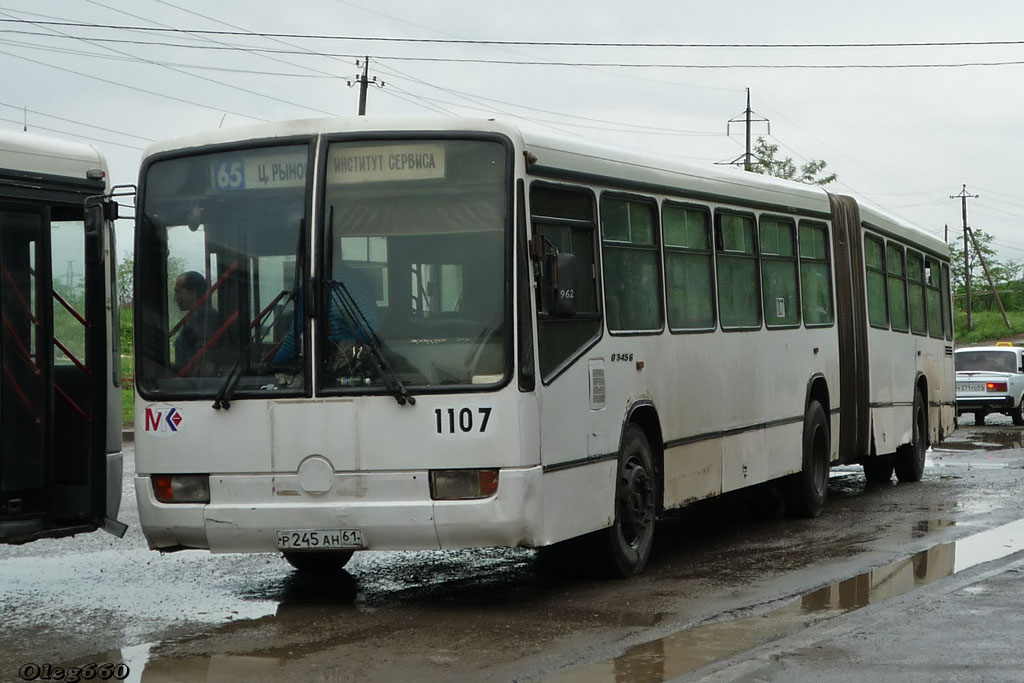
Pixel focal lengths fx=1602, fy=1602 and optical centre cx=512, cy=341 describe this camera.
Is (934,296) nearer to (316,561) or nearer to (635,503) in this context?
(635,503)

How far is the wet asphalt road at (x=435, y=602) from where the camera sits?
7758 mm

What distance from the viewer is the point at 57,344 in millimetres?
10227

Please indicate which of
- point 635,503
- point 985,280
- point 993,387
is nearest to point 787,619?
point 635,503

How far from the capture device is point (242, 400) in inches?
366

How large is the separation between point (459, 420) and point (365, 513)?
29.4 inches

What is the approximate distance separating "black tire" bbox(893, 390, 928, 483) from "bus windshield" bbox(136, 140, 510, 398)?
1020cm

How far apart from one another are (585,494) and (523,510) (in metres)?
0.95

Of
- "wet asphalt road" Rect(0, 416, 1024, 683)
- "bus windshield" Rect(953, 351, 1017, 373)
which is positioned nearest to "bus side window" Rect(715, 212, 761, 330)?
"wet asphalt road" Rect(0, 416, 1024, 683)

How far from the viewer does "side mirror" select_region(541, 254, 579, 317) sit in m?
9.23

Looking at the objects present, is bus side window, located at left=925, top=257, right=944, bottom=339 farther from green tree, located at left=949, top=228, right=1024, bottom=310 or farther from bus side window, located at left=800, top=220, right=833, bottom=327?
green tree, located at left=949, top=228, right=1024, bottom=310

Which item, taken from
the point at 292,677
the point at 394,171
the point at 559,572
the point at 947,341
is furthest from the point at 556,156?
the point at 947,341

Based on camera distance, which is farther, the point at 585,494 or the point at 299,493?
the point at 585,494

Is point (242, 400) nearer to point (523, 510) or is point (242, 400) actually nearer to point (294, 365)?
point (294, 365)

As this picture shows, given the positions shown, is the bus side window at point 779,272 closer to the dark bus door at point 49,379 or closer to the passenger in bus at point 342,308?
the passenger in bus at point 342,308
